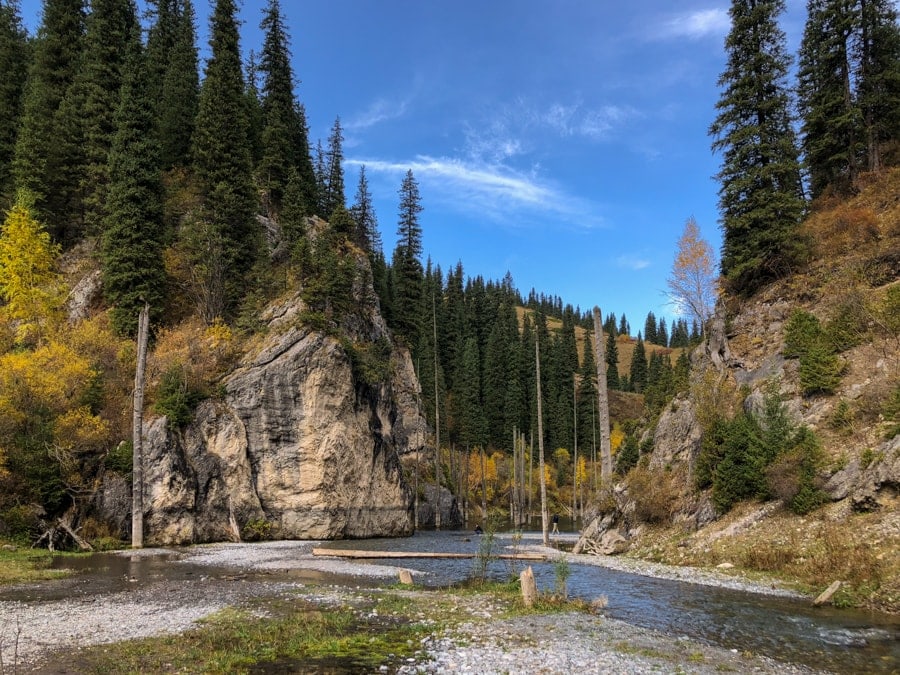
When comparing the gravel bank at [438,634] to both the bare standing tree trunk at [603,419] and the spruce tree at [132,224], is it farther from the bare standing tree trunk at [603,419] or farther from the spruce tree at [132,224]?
the spruce tree at [132,224]

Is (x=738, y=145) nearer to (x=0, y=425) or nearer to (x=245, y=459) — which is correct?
(x=245, y=459)

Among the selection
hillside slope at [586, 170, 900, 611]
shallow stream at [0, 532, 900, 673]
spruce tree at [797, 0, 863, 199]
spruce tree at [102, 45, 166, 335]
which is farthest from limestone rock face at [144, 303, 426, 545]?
spruce tree at [797, 0, 863, 199]

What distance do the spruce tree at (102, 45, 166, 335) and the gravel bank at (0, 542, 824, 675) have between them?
26.6m

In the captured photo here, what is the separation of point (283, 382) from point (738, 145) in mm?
32030

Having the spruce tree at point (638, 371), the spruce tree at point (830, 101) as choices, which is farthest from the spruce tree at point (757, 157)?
the spruce tree at point (638, 371)

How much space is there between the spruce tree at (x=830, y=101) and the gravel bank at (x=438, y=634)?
3170 centimetres

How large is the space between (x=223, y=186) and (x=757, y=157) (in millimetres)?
39284

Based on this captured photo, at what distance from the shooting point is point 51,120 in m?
44.5

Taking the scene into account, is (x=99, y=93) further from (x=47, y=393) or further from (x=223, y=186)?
(x=47, y=393)

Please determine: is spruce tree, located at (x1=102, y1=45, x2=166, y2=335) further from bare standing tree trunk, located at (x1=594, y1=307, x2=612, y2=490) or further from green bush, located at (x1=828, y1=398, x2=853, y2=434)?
green bush, located at (x1=828, y1=398, x2=853, y2=434)

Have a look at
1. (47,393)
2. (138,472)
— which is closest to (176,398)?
(138,472)

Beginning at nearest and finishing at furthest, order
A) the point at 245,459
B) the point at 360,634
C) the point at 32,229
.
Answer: the point at 360,634 → the point at 245,459 → the point at 32,229

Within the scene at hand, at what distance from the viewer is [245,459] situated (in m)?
32.8

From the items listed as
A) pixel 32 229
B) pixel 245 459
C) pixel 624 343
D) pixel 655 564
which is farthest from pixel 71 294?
pixel 624 343
